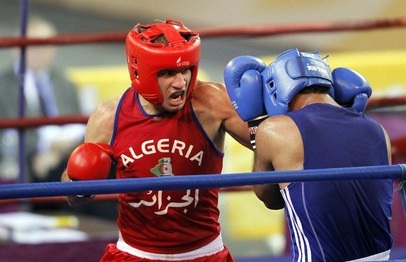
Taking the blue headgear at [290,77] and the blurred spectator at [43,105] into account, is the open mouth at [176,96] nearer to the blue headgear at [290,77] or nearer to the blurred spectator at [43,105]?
the blue headgear at [290,77]

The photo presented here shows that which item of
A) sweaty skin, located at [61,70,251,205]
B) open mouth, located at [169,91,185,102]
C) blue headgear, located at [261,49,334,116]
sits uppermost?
blue headgear, located at [261,49,334,116]

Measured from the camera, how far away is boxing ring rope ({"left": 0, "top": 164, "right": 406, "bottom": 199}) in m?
2.71

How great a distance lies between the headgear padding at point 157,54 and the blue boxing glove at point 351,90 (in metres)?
0.42

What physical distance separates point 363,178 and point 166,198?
0.77 m

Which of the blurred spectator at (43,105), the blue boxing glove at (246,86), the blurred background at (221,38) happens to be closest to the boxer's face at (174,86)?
the blue boxing glove at (246,86)

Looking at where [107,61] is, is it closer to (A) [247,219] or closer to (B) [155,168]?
(A) [247,219]

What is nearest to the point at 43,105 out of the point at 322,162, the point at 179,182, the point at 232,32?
the point at 232,32

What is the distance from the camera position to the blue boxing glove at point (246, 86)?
3.20m

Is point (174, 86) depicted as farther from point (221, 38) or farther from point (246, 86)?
point (221, 38)

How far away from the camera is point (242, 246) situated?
249 inches

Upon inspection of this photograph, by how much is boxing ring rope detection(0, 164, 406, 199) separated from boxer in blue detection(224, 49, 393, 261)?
0.21 meters

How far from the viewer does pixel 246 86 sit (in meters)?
3.20

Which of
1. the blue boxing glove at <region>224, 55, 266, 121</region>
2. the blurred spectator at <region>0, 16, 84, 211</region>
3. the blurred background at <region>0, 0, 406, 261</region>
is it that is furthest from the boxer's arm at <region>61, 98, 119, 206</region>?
the blurred background at <region>0, 0, 406, 261</region>

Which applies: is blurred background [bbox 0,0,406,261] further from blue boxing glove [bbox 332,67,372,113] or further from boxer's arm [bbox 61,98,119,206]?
blue boxing glove [bbox 332,67,372,113]
